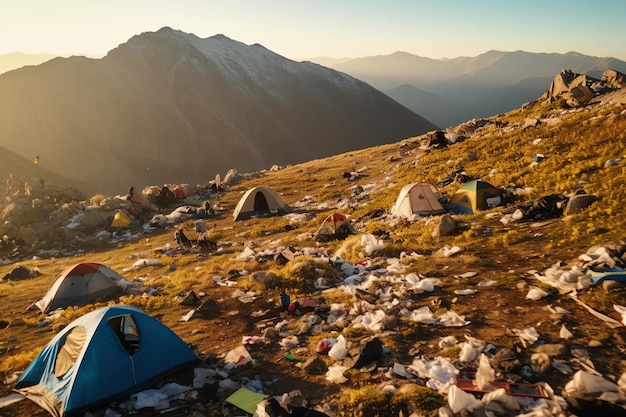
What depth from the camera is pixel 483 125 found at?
38.3m

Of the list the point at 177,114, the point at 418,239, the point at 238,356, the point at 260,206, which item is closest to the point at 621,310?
the point at 418,239

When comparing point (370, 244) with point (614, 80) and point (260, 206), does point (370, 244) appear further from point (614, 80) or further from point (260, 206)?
point (614, 80)

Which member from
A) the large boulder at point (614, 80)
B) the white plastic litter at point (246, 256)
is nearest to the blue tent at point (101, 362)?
the white plastic litter at point (246, 256)

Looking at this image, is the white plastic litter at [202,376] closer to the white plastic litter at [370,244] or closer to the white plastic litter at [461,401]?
the white plastic litter at [461,401]

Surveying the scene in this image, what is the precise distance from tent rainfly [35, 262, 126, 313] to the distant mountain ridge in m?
87.7

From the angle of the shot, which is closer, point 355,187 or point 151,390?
point 151,390

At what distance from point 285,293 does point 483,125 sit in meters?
34.5

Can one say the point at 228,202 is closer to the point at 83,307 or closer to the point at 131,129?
the point at 83,307

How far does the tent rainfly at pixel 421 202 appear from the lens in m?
17.3

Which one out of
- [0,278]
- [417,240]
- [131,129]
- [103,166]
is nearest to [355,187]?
[417,240]

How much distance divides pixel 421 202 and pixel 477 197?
2.41 m

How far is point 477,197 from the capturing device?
1634 cm

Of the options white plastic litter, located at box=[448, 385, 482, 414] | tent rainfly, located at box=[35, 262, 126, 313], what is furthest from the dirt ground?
tent rainfly, located at box=[35, 262, 126, 313]

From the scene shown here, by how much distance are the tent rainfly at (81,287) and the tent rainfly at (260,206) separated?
11.9 meters
